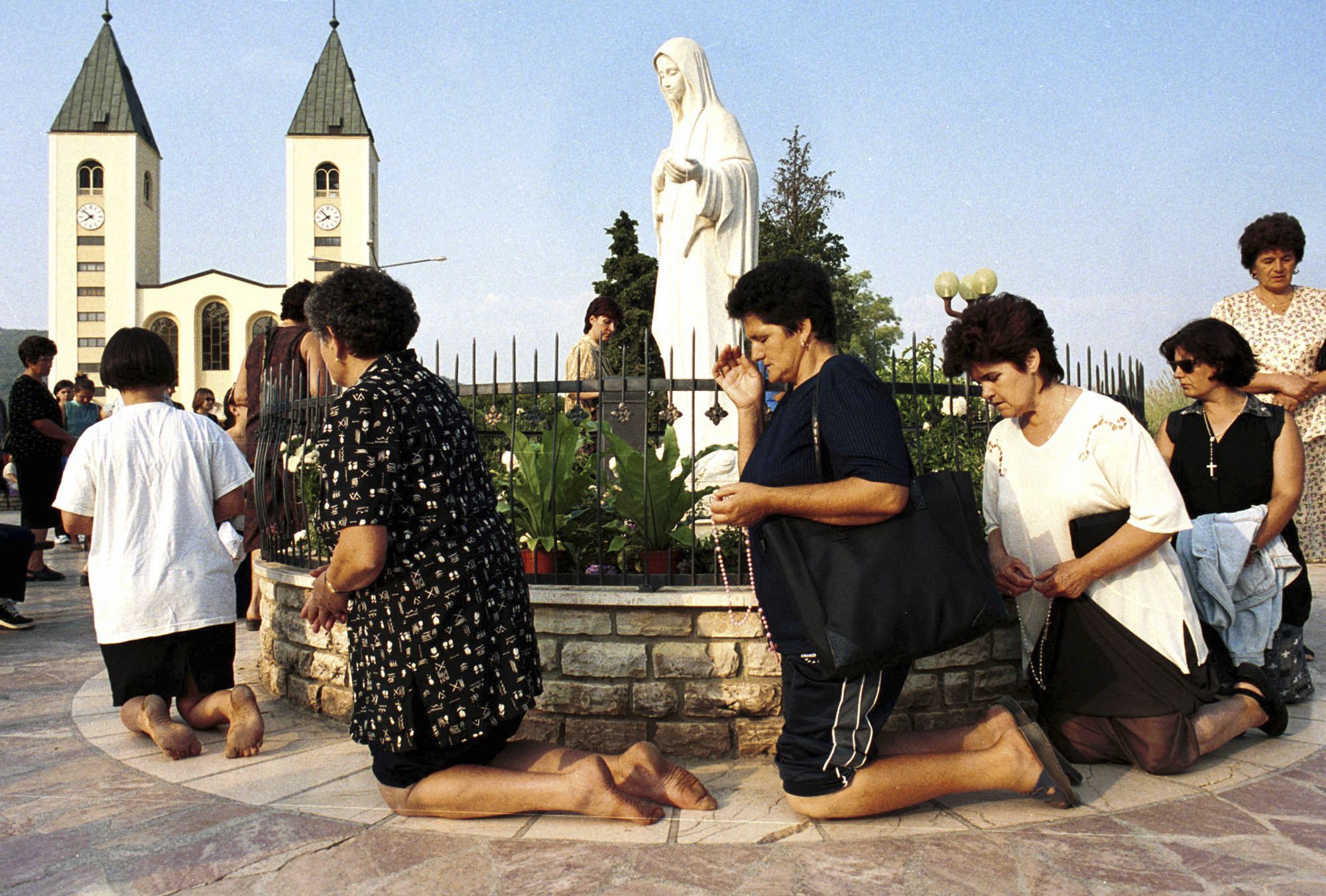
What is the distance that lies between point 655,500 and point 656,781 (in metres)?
1.28

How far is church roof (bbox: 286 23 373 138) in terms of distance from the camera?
2665 inches

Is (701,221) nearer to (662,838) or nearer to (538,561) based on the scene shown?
(538,561)

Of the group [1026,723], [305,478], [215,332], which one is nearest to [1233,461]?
[1026,723]

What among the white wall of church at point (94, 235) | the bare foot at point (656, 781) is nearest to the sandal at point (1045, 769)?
the bare foot at point (656, 781)

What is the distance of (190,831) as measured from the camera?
3.24m

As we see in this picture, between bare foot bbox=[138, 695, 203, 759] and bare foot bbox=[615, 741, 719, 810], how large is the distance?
1.85m

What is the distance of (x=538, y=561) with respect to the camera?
439cm

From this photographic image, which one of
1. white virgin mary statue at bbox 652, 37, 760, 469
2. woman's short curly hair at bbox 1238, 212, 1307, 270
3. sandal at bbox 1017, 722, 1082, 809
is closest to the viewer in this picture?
sandal at bbox 1017, 722, 1082, 809

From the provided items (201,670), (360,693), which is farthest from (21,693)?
(360,693)

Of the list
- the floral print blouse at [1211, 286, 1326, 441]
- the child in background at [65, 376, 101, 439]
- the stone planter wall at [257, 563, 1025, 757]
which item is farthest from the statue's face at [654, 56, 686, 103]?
the child in background at [65, 376, 101, 439]

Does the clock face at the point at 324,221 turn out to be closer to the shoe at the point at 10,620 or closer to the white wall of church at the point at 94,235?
the white wall of church at the point at 94,235

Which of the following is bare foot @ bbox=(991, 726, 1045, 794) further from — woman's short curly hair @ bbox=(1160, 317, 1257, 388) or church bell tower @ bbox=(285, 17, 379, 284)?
church bell tower @ bbox=(285, 17, 379, 284)

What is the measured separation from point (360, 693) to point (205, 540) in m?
1.50

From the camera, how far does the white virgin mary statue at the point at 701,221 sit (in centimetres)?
707
